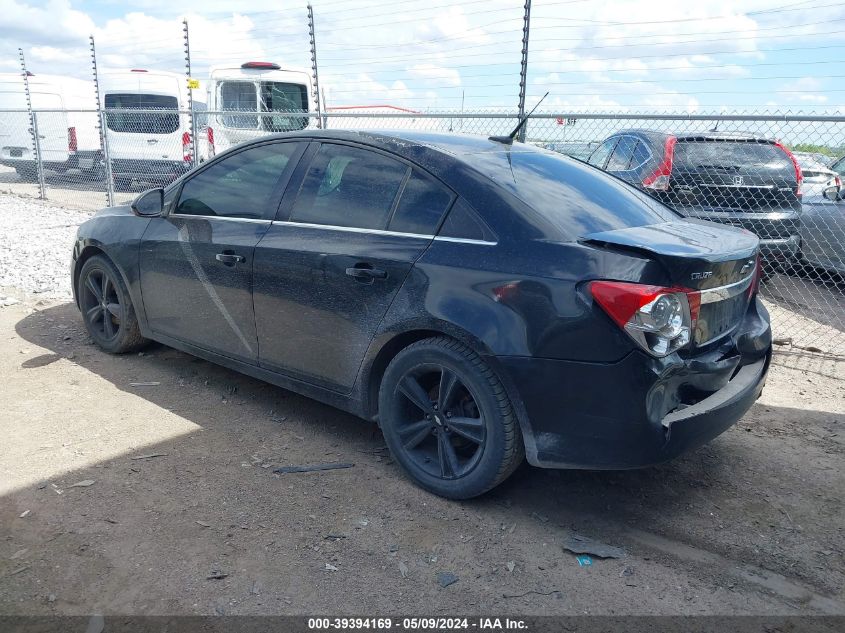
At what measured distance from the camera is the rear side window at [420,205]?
333 centimetres

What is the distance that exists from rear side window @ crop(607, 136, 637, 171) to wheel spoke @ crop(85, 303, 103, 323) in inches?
207

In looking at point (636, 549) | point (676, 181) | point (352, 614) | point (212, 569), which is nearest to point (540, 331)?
point (636, 549)

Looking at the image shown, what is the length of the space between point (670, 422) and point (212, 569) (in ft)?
6.17

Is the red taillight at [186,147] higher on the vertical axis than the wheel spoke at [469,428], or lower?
higher

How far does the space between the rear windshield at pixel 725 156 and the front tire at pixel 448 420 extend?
183 inches

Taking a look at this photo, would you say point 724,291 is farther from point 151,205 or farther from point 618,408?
point 151,205

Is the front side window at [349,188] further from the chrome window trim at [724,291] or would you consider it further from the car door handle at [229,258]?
the chrome window trim at [724,291]

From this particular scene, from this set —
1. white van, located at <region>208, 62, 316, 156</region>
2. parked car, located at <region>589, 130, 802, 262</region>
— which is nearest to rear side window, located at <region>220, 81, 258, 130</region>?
white van, located at <region>208, 62, 316, 156</region>

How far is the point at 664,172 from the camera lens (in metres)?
6.95

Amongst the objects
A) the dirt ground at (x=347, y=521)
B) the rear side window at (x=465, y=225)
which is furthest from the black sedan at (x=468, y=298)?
the dirt ground at (x=347, y=521)

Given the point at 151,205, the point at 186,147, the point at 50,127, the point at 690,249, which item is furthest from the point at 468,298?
the point at 50,127

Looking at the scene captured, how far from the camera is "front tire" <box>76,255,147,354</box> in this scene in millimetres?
4938

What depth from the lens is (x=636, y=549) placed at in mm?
3018

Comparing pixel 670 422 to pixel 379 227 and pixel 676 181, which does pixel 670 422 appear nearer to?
pixel 379 227
